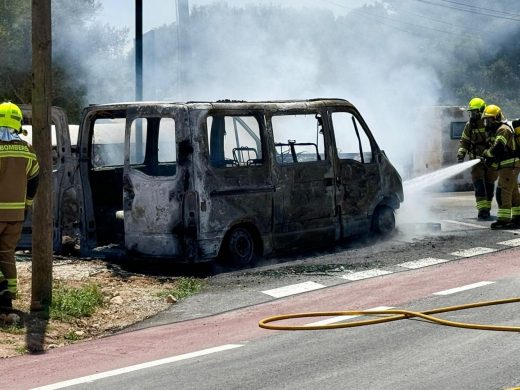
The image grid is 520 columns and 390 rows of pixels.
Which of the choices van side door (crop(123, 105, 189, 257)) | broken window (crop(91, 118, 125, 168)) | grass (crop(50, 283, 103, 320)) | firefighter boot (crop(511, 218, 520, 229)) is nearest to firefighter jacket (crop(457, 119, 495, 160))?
firefighter boot (crop(511, 218, 520, 229))

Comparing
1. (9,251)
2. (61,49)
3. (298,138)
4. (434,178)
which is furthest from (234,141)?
(61,49)

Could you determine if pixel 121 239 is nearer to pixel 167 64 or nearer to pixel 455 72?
pixel 167 64

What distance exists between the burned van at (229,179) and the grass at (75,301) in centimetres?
145

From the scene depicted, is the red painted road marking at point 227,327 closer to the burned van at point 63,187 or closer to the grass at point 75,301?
the grass at point 75,301

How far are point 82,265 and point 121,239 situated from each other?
2.49 ft

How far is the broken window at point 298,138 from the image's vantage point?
37.8 ft

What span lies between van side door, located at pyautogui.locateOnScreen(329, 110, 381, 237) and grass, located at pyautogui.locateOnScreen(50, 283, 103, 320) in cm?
383

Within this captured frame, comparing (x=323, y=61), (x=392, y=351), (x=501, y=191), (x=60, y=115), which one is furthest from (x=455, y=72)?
(x=392, y=351)

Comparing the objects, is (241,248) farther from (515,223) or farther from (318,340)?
(515,223)

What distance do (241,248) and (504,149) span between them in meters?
5.32

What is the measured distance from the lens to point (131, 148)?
11430mm

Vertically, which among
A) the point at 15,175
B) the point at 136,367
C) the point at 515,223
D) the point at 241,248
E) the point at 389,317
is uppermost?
the point at 15,175

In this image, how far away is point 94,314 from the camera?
29.0 ft

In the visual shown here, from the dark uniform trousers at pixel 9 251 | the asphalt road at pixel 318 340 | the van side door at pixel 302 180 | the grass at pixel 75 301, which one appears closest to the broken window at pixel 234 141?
the van side door at pixel 302 180
